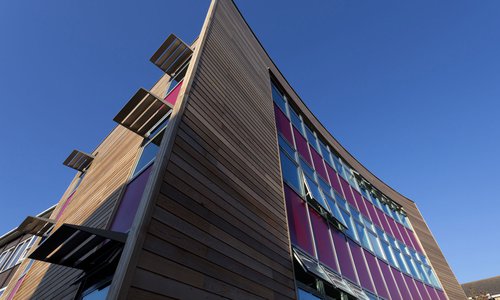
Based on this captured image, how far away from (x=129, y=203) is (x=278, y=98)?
6833 millimetres

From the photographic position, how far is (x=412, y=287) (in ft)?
37.9

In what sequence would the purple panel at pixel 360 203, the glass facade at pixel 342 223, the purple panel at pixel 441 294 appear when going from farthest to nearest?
the purple panel at pixel 441 294 < the purple panel at pixel 360 203 < the glass facade at pixel 342 223

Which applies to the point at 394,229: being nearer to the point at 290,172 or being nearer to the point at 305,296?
the point at 290,172

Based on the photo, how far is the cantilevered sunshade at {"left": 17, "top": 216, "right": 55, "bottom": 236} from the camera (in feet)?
25.4

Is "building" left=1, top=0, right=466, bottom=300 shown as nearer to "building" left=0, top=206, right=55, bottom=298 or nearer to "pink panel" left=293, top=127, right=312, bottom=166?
"pink panel" left=293, top=127, right=312, bottom=166

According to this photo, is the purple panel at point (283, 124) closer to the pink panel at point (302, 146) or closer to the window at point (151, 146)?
the pink panel at point (302, 146)

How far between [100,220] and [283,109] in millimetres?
6837

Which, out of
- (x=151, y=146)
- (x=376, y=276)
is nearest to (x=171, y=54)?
(x=151, y=146)

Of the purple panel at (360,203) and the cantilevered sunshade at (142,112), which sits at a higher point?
the purple panel at (360,203)

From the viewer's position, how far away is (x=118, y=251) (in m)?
3.27

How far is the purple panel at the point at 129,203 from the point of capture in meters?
4.12

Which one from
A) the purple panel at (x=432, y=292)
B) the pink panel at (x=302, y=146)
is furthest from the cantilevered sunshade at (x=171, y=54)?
the purple panel at (x=432, y=292)

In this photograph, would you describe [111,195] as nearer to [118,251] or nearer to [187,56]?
[118,251]

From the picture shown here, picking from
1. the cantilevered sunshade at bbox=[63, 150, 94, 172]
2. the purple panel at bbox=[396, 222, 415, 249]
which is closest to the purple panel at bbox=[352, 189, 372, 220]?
the purple panel at bbox=[396, 222, 415, 249]
